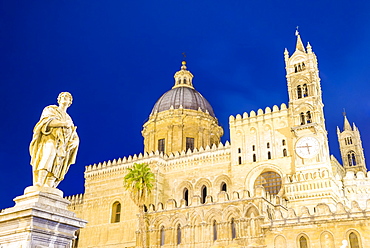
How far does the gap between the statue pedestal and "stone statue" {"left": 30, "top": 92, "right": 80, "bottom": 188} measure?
0.31 m

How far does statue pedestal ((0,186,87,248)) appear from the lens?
252 inches

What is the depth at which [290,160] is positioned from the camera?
3859cm

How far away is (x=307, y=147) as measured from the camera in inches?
1471

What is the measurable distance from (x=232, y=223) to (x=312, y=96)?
15.9m

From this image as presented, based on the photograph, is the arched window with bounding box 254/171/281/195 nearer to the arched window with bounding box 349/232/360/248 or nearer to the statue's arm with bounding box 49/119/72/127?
the arched window with bounding box 349/232/360/248

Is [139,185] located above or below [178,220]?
above

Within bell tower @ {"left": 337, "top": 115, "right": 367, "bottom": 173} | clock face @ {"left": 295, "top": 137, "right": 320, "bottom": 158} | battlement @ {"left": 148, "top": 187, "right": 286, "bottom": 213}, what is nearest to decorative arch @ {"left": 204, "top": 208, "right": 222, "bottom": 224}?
battlement @ {"left": 148, "top": 187, "right": 286, "bottom": 213}

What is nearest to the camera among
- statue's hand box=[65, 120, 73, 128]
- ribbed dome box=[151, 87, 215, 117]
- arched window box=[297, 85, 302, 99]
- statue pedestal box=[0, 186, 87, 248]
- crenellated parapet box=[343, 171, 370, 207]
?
statue pedestal box=[0, 186, 87, 248]

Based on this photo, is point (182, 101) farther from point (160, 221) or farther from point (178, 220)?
point (178, 220)

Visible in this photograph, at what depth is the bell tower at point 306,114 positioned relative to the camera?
36938 mm

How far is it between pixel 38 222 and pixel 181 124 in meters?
46.4

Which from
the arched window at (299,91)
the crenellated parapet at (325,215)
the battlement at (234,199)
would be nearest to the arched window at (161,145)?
the battlement at (234,199)

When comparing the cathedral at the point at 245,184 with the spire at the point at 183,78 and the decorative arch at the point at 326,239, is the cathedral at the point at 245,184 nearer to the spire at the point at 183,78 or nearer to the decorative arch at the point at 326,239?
the decorative arch at the point at 326,239

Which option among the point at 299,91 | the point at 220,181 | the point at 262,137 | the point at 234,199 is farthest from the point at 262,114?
the point at 234,199
